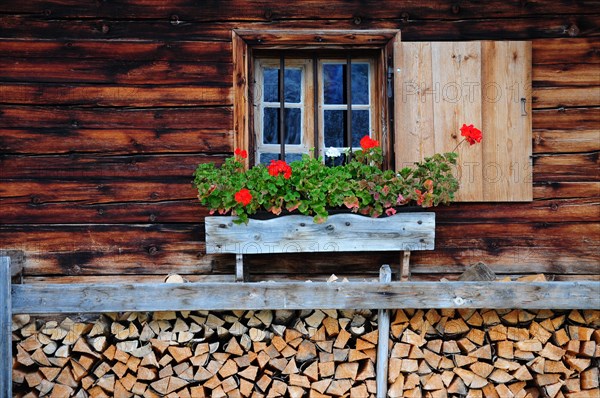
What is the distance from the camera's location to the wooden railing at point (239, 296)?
483 centimetres

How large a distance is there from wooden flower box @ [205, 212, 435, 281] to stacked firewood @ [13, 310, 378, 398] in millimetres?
449

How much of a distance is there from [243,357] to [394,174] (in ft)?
5.30

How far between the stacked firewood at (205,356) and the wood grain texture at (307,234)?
45 cm

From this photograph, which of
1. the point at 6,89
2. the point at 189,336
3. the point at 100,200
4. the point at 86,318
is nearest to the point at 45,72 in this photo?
the point at 6,89

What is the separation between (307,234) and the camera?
17.1 ft

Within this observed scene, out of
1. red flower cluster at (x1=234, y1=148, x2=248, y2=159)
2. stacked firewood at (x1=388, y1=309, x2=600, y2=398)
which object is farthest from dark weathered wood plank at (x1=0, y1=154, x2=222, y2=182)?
stacked firewood at (x1=388, y1=309, x2=600, y2=398)

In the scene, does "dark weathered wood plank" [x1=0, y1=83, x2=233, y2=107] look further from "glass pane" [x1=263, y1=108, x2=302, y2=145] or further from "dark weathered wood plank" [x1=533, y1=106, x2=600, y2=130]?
"dark weathered wood plank" [x1=533, y1=106, x2=600, y2=130]

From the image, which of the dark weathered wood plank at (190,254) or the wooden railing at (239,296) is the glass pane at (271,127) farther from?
the wooden railing at (239,296)

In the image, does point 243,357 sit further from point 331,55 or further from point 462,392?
point 331,55

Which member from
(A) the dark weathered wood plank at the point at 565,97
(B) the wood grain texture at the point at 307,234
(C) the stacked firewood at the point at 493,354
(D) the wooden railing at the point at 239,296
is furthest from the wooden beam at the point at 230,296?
(A) the dark weathered wood plank at the point at 565,97

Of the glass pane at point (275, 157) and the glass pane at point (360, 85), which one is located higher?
the glass pane at point (360, 85)

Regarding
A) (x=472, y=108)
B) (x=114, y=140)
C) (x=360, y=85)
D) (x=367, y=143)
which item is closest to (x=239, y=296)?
(x=367, y=143)

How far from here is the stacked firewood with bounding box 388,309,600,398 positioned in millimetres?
4949

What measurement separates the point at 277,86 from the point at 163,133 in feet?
3.03
